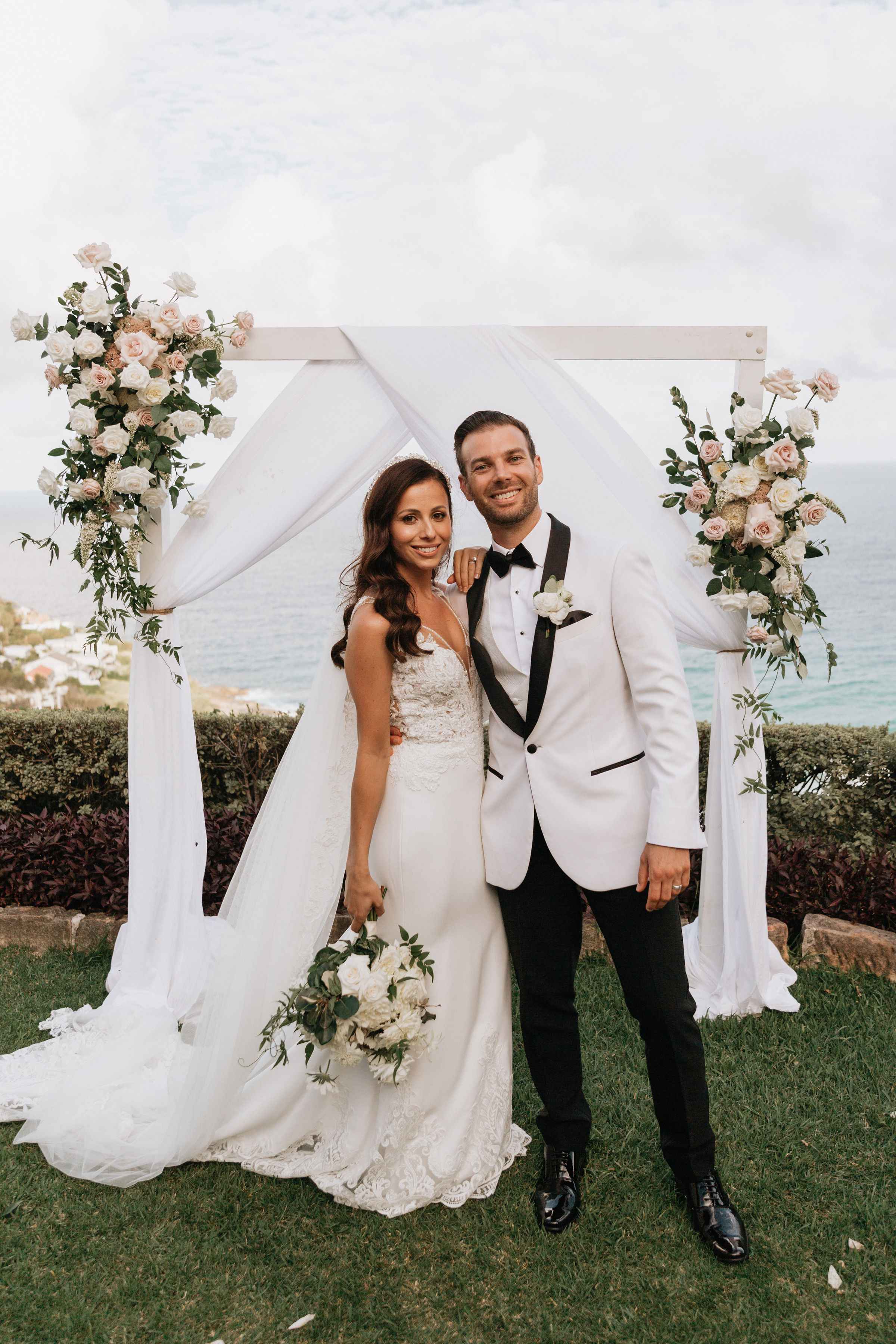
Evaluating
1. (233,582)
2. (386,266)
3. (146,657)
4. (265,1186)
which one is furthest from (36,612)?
(265,1186)

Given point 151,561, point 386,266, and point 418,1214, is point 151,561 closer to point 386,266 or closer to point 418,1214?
point 418,1214

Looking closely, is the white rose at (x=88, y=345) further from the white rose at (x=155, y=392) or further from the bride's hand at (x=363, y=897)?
the bride's hand at (x=363, y=897)

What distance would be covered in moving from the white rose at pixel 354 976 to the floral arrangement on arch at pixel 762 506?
6.52 feet

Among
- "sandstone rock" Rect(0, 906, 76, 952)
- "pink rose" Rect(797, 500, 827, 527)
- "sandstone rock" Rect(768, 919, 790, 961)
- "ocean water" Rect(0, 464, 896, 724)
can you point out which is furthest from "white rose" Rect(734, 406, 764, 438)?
"ocean water" Rect(0, 464, 896, 724)

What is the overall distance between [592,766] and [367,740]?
621 mm

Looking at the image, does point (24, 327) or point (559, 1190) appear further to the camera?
point (24, 327)

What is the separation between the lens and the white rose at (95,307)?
12.4 ft

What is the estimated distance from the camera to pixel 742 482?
3676 millimetres

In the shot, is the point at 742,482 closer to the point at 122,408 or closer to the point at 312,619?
the point at 122,408

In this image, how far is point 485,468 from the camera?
259 centimetres

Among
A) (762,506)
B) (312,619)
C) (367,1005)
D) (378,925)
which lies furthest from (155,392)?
(312,619)

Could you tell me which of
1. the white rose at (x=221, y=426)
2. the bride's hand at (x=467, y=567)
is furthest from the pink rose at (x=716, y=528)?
the white rose at (x=221, y=426)

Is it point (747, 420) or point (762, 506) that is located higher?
point (747, 420)

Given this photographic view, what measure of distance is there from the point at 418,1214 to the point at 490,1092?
0.38m
